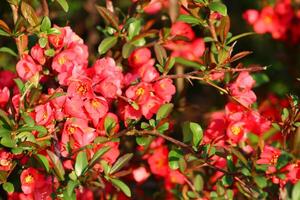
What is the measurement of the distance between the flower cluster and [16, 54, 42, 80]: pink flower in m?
0.96

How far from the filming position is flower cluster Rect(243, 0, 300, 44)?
7.23ft

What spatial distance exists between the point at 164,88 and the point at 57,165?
0.32 metres

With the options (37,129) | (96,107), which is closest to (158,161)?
(96,107)

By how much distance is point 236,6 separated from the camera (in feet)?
11.2

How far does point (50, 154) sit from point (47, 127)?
0.27 feet

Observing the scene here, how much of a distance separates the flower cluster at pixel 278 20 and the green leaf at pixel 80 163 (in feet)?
3.40

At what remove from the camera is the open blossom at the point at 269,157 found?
1.43 metres

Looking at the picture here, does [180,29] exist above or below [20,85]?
below

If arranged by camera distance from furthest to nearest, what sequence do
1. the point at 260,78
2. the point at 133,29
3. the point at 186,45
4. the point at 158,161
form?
the point at 186,45
the point at 260,78
the point at 158,161
the point at 133,29

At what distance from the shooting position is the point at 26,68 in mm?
1485

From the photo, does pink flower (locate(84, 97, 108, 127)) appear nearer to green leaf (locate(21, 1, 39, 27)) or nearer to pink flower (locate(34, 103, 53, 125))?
pink flower (locate(34, 103, 53, 125))

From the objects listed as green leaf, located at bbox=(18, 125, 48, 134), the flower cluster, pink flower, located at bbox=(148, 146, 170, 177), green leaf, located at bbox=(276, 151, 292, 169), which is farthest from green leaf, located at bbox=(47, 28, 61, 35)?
the flower cluster

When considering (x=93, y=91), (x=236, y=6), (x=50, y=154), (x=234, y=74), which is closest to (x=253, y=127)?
(x=234, y=74)

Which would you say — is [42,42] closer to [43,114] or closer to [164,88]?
[43,114]
